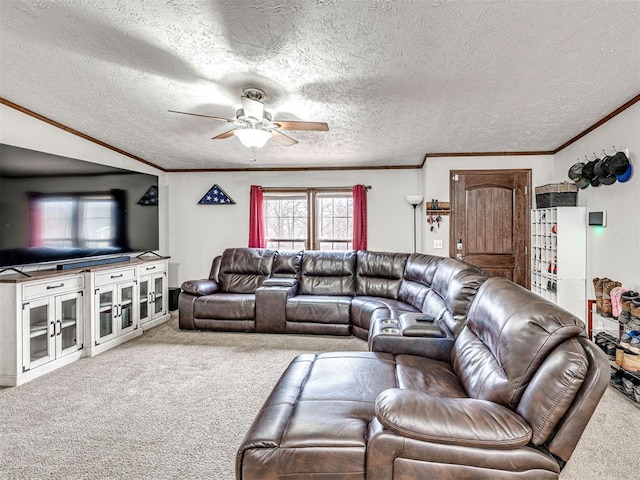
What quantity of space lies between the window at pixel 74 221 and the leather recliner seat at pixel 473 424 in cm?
324

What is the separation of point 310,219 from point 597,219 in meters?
3.78

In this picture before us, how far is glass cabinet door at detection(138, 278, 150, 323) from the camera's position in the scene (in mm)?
4469

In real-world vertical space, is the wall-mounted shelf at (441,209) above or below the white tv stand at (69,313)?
above

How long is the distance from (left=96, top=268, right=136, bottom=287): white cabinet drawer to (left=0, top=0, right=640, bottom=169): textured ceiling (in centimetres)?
173

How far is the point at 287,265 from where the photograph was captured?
5.06m

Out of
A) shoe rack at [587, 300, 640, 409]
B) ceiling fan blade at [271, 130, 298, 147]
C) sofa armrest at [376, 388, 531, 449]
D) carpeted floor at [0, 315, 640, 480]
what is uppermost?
ceiling fan blade at [271, 130, 298, 147]

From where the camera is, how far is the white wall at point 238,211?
5570 mm

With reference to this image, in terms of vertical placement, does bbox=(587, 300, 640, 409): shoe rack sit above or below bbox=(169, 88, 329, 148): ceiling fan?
below

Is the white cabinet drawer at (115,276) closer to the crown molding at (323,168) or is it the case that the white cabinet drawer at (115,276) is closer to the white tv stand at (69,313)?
the white tv stand at (69,313)

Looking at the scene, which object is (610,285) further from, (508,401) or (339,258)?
(339,258)

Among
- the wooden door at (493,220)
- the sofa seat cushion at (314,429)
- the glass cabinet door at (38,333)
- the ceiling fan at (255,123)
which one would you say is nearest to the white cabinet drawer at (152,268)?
the glass cabinet door at (38,333)

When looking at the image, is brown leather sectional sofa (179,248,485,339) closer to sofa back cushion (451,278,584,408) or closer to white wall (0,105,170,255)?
sofa back cushion (451,278,584,408)

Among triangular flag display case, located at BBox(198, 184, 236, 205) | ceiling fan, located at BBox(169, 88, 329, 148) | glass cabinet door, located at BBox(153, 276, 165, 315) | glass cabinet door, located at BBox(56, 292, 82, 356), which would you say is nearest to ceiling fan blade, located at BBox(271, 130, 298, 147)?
ceiling fan, located at BBox(169, 88, 329, 148)

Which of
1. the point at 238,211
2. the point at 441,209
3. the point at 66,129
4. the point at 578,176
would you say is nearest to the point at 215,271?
the point at 238,211
